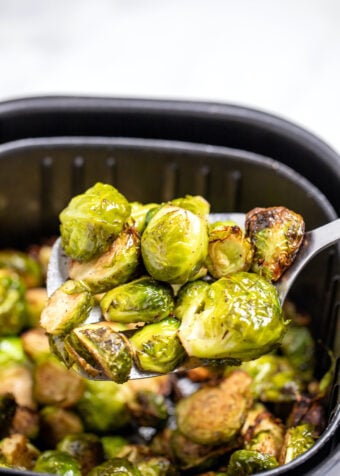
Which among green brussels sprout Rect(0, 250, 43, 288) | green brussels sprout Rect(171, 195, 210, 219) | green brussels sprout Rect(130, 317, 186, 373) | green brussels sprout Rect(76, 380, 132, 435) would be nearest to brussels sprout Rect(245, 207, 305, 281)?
green brussels sprout Rect(171, 195, 210, 219)

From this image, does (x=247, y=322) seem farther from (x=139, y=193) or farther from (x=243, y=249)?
(x=139, y=193)

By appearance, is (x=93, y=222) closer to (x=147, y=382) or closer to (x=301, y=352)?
(x=147, y=382)

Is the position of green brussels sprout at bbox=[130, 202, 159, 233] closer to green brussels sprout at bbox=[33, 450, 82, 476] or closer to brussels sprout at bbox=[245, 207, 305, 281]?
brussels sprout at bbox=[245, 207, 305, 281]

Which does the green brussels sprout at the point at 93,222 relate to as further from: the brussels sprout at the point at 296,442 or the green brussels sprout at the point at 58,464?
the brussels sprout at the point at 296,442

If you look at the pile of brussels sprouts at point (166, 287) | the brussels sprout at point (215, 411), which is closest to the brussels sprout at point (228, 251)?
the pile of brussels sprouts at point (166, 287)

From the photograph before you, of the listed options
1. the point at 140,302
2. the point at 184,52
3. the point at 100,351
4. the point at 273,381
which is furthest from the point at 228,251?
the point at 184,52

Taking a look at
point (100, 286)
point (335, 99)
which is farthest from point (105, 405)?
point (335, 99)
